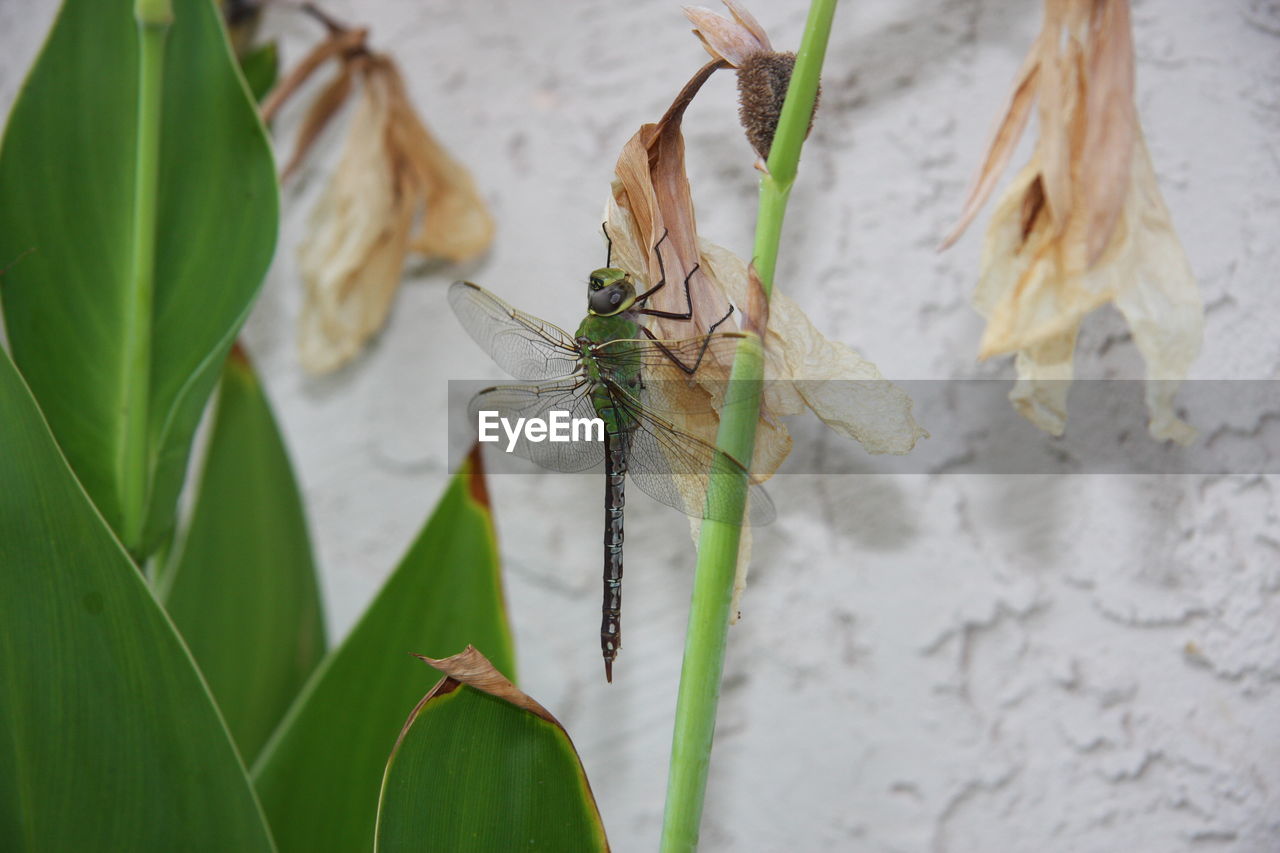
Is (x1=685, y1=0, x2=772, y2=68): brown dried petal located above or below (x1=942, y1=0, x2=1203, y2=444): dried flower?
above

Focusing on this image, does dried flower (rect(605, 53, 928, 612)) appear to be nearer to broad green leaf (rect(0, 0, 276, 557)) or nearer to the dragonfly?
the dragonfly

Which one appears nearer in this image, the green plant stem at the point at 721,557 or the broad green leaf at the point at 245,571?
the green plant stem at the point at 721,557

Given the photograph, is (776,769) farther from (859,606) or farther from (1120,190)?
(1120,190)

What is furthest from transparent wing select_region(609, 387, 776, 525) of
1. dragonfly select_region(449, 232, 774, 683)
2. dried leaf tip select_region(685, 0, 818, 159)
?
dried leaf tip select_region(685, 0, 818, 159)

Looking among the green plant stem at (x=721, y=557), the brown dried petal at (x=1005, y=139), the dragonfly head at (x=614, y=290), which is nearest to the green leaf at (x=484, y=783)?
the green plant stem at (x=721, y=557)

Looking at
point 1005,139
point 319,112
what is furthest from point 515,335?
point 319,112

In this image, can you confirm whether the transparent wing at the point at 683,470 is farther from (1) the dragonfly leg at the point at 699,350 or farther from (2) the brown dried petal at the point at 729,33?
(2) the brown dried petal at the point at 729,33
